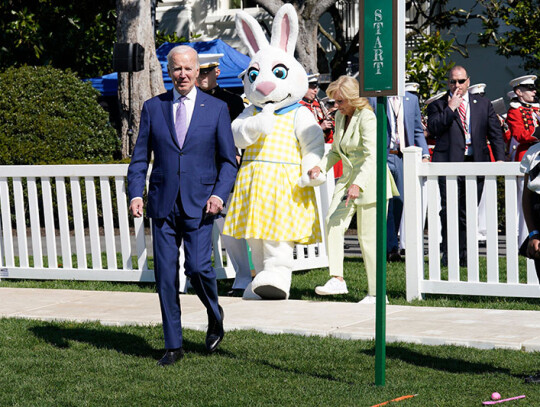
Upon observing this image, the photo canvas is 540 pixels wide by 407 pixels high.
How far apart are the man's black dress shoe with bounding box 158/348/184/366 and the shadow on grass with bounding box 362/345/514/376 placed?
1.17 meters

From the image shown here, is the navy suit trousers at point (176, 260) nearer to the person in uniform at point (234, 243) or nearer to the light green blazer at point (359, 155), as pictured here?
the light green blazer at point (359, 155)

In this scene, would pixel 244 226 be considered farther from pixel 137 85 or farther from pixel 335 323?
pixel 137 85

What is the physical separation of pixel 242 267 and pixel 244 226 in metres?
0.78

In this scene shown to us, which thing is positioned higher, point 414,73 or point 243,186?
point 414,73

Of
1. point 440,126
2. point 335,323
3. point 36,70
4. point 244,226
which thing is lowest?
point 335,323

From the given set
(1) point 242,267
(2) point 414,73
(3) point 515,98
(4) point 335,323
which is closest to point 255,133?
(1) point 242,267

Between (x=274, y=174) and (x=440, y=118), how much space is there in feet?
8.99

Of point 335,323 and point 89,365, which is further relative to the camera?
point 335,323

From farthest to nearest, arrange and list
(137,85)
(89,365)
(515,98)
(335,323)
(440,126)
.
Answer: (137,85), (515,98), (440,126), (335,323), (89,365)

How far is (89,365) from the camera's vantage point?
6062 millimetres

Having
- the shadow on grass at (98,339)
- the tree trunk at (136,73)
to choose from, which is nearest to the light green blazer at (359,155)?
the shadow on grass at (98,339)

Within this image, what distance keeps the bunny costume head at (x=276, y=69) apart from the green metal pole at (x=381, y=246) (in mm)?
3164

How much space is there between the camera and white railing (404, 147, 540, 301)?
7735mm

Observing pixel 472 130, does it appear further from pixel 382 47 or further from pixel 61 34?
pixel 61 34
